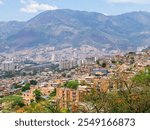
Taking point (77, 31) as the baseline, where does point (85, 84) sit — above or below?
below

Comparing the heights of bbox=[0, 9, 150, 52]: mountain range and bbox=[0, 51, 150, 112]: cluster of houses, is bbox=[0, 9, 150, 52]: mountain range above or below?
above

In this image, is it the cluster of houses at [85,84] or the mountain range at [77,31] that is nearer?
the cluster of houses at [85,84]

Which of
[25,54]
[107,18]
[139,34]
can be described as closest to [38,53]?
[25,54]

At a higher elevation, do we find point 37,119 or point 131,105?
point 37,119

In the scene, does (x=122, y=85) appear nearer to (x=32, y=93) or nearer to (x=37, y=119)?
(x=37, y=119)

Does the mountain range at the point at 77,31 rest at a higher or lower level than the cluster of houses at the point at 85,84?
higher

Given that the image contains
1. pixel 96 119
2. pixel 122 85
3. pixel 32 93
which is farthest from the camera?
pixel 32 93

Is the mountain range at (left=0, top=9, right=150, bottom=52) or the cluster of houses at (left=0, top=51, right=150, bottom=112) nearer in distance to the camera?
the cluster of houses at (left=0, top=51, right=150, bottom=112)

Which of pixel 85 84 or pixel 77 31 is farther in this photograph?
pixel 77 31
